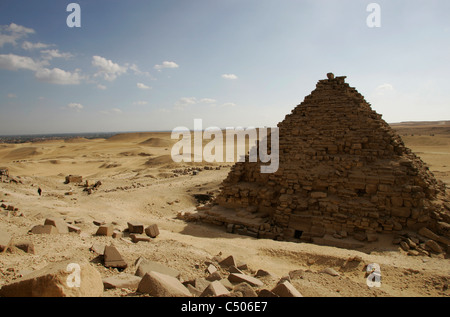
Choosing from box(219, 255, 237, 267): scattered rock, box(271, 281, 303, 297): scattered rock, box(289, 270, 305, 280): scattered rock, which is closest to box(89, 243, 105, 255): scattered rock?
box(219, 255, 237, 267): scattered rock

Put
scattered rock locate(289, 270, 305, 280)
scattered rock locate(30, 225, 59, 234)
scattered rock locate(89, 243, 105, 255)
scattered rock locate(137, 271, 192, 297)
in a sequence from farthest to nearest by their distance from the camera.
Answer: scattered rock locate(30, 225, 59, 234) → scattered rock locate(89, 243, 105, 255) → scattered rock locate(289, 270, 305, 280) → scattered rock locate(137, 271, 192, 297)

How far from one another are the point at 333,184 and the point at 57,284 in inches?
282

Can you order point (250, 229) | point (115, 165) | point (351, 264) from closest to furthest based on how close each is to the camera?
point (351, 264)
point (250, 229)
point (115, 165)

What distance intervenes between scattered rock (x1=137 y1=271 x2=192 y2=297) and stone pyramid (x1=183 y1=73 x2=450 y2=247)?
481 cm

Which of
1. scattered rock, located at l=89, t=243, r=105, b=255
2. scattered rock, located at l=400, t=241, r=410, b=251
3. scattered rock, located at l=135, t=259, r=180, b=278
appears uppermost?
scattered rock, located at l=89, t=243, r=105, b=255

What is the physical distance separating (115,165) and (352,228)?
22.5 m

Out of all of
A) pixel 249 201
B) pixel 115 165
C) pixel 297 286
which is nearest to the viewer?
pixel 297 286

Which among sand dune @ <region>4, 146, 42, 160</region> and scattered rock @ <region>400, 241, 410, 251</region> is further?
sand dune @ <region>4, 146, 42, 160</region>

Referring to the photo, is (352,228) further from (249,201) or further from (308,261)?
(249,201)

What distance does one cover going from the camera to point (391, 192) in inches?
265

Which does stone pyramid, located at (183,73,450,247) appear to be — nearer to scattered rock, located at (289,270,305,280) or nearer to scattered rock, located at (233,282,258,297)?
scattered rock, located at (289,270,305,280)

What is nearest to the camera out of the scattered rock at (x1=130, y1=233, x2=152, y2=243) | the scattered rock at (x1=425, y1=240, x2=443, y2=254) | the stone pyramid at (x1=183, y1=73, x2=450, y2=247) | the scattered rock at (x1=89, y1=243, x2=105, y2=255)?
the scattered rock at (x1=89, y1=243, x2=105, y2=255)

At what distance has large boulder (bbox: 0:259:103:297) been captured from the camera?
2.34 metres
